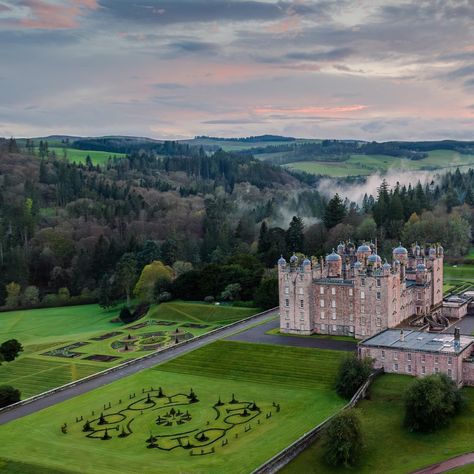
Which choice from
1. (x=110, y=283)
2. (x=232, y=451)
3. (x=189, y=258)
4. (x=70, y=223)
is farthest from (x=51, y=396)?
(x=70, y=223)

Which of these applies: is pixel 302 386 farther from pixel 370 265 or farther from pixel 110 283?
pixel 110 283

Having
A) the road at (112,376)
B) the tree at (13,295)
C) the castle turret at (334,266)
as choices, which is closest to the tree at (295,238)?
the road at (112,376)

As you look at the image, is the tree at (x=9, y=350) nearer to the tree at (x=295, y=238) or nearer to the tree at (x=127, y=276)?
the tree at (x=127, y=276)

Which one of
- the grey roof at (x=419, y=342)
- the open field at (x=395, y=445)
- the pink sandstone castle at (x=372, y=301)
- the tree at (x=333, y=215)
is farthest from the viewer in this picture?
the tree at (x=333, y=215)

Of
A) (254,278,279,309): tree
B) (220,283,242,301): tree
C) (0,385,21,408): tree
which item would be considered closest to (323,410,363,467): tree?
(0,385,21,408): tree

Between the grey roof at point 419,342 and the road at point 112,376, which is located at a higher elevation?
the grey roof at point 419,342
